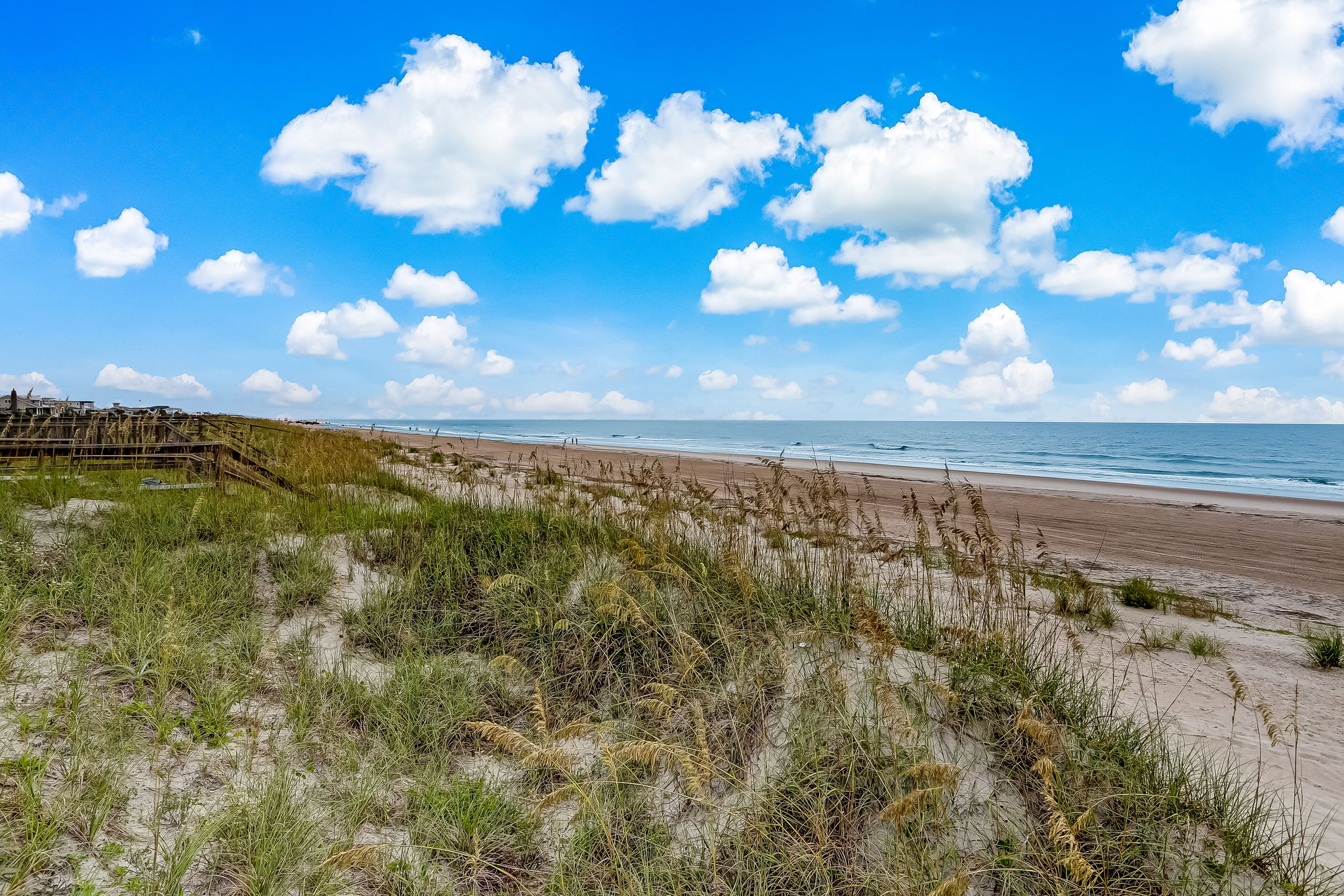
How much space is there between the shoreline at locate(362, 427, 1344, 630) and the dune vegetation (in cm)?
170

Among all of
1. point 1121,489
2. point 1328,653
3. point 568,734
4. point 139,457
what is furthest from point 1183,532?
point 139,457

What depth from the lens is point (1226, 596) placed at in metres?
9.15

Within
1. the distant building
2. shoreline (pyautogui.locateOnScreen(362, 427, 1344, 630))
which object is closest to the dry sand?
shoreline (pyautogui.locateOnScreen(362, 427, 1344, 630))

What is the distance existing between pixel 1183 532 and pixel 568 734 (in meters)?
17.0

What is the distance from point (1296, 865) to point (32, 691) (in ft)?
22.4

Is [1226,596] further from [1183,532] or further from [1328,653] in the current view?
[1183,532]

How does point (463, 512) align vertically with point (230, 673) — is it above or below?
above

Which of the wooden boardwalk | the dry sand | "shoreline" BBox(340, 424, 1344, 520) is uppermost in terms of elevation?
the wooden boardwalk

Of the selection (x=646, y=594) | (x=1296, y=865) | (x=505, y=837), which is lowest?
(x=505, y=837)

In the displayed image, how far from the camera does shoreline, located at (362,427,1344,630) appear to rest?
374 inches

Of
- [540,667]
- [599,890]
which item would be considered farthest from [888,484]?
[599,890]

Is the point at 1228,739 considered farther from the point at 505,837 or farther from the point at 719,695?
the point at 505,837

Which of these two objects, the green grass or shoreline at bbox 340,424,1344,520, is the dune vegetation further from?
shoreline at bbox 340,424,1344,520

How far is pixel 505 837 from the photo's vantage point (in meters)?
3.26
